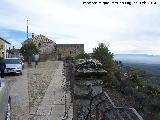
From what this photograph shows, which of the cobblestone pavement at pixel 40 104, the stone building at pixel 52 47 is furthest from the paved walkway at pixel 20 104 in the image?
the stone building at pixel 52 47

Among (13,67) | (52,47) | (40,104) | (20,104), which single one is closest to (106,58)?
(13,67)

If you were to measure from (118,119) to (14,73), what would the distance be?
28827 mm

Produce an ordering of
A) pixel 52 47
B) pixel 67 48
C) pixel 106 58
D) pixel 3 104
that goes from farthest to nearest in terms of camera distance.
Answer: pixel 52 47
pixel 67 48
pixel 106 58
pixel 3 104

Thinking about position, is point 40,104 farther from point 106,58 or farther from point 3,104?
point 106,58

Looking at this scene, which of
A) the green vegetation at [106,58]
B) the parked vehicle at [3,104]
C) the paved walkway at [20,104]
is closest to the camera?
the parked vehicle at [3,104]

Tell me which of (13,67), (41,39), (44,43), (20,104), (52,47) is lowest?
(20,104)

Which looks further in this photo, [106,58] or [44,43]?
[44,43]

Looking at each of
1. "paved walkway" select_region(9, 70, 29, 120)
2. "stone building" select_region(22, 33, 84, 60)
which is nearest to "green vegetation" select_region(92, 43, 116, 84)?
"paved walkway" select_region(9, 70, 29, 120)

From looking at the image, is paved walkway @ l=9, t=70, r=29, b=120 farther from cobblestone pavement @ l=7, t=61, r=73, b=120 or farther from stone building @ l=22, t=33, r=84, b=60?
stone building @ l=22, t=33, r=84, b=60

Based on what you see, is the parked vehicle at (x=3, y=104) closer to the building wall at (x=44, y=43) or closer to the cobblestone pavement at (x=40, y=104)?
the cobblestone pavement at (x=40, y=104)

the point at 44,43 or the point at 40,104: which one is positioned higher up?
the point at 44,43

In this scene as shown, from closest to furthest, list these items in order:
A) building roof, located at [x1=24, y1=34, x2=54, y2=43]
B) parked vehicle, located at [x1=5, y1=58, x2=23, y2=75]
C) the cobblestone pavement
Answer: the cobblestone pavement < parked vehicle, located at [x1=5, y1=58, x2=23, y2=75] < building roof, located at [x1=24, y1=34, x2=54, y2=43]

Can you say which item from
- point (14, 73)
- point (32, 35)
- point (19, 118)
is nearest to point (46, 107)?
point (19, 118)

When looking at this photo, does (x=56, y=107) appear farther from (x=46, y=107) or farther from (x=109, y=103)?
(x=109, y=103)
